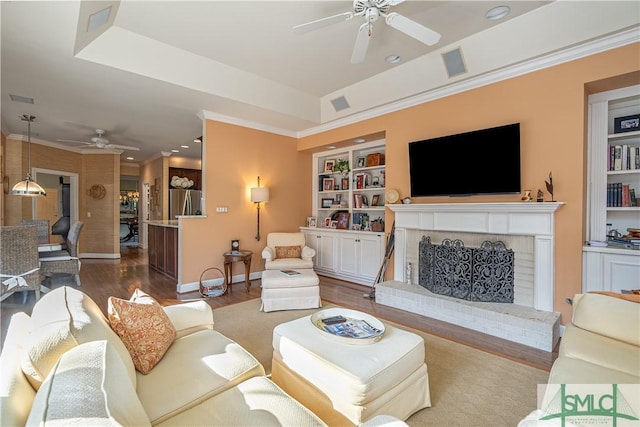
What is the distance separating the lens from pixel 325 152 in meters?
5.98

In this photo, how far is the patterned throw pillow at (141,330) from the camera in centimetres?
151

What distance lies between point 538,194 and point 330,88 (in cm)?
316

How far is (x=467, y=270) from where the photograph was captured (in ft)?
11.3

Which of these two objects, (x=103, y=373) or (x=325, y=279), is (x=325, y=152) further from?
(x=103, y=373)

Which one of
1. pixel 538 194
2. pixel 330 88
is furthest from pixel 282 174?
pixel 538 194

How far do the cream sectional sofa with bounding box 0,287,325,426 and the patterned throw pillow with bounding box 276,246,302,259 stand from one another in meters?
2.70

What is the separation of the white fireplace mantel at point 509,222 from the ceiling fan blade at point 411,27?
1.85 meters

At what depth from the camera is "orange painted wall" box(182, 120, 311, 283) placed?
15.2 ft

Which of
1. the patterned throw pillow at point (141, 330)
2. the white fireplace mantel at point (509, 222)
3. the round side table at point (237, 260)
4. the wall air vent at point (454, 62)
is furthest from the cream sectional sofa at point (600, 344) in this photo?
the round side table at point (237, 260)

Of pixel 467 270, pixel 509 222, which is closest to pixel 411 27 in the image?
pixel 509 222

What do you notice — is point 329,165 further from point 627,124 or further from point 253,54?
point 627,124

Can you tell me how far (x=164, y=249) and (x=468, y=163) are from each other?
522cm

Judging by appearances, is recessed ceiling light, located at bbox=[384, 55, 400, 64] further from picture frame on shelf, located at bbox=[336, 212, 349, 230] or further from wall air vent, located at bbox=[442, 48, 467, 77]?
picture frame on shelf, located at bbox=[336, 212, 349, 230]

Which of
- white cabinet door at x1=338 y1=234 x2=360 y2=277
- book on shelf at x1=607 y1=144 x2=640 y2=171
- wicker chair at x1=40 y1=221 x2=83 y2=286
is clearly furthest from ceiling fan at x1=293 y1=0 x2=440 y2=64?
wicker chair at x1=40 y1=221 x2=83 y2=286
